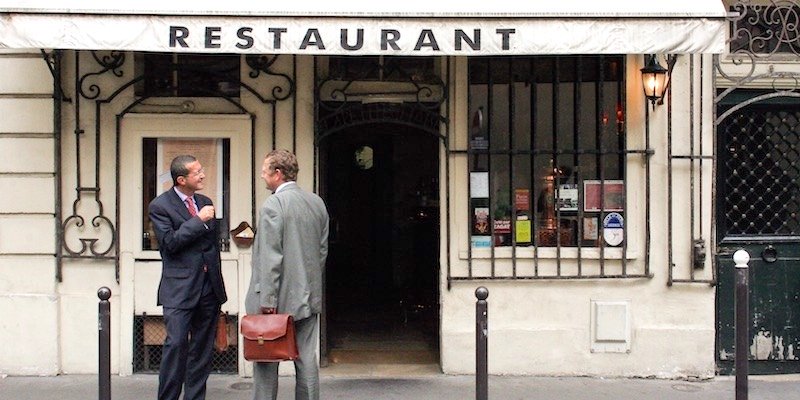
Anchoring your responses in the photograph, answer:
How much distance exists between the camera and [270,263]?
5.55m

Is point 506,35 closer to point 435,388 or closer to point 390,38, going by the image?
point 390,38

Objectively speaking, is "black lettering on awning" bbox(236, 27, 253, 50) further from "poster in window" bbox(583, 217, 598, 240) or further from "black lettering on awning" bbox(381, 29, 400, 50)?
"poster in window" bbox(583, 217, 598, 240)

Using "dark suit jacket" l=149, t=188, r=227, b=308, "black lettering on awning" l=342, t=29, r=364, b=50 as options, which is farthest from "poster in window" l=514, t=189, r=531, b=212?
"dark suit jacket" l=149, t=188, r=227, b=308

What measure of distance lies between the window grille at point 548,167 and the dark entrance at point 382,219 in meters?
3.48

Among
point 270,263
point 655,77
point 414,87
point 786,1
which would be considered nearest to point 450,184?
point 414,87

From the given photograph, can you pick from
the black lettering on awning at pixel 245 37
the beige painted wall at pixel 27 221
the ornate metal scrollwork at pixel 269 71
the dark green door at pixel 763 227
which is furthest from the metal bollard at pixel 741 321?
the beige painted wall at pixel 27 221

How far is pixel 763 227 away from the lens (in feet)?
26.3

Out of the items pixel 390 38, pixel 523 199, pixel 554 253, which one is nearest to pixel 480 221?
pixel 523 199

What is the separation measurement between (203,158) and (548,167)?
319cm

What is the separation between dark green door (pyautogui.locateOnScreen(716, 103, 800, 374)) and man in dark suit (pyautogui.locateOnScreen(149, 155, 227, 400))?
4.69 m

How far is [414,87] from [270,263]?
114 inches

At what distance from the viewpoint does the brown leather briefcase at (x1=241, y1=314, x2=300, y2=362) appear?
18.0 feet

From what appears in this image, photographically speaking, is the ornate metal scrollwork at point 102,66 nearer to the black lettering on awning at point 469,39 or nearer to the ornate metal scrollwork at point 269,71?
the ornate metal scrollwork at point 269,71

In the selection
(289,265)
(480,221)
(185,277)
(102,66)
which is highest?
(102,66)
